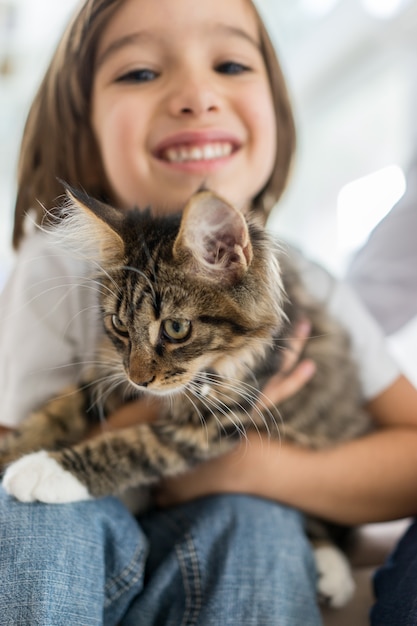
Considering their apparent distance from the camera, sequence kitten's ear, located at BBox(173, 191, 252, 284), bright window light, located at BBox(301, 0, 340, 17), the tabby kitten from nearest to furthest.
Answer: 1. kitten's ear, located at BBox(173, 191, 252, 284)
2. the tabby kitten
3. bright window light, located at BBox(301, 0, 340, 17)

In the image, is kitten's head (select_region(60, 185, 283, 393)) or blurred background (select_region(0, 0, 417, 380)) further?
blurred background (select_region(0, 0, 417, 380))

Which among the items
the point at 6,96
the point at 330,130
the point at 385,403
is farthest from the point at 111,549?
the point at 330,130

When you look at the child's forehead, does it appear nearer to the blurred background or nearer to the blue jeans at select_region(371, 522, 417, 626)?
the blurred background

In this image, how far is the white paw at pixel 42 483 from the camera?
3.24 ft

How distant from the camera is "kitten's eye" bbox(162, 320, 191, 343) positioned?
0.93 meters

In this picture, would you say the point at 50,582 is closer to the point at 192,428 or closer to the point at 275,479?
the point at 192,428

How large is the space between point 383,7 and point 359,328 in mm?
1060

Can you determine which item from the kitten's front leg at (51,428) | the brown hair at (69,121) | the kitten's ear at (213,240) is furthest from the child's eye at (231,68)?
the kitten's front leg at (51,428)

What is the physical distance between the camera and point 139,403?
1277 mm

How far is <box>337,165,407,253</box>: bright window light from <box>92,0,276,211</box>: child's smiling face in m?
0.58

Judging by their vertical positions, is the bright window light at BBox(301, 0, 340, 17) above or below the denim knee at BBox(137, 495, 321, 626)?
above

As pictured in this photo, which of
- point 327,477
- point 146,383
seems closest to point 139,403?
point 146,383

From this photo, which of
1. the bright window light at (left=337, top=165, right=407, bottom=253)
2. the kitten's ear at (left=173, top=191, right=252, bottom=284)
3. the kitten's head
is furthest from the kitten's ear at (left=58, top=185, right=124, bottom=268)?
the bright window light at (left=337, top=165, right=407, bottom=253)

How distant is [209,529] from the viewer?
1.12 metres
